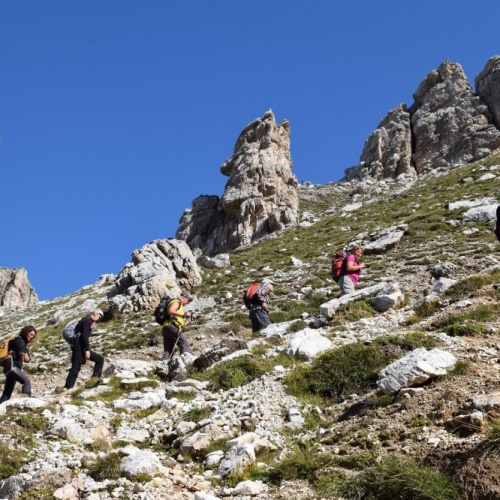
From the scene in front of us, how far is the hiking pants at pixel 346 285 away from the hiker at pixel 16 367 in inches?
407

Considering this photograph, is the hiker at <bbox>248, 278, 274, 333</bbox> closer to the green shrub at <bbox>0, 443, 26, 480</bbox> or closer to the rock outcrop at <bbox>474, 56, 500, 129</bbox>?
the green shrub at <bbox>0, 443, 26, 480</bbox>

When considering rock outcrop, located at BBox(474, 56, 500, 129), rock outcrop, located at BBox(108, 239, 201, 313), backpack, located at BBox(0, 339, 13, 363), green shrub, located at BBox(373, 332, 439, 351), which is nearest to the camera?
green shrub, located at BBox(373, 332, 439, 351)

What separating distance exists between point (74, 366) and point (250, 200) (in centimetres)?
4243

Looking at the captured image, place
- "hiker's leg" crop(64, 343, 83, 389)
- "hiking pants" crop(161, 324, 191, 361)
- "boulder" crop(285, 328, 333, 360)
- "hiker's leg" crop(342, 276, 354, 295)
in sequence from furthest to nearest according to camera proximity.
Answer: "hiker's leg" crop(342, 276, 354, 295) → "hiking pants" crop(161, 324, 191, 361) → "hiker's leg" crop(64, 343, 83, 389) → "boulder" crop(285, 328, 333, 360)

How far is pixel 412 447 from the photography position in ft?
22.5

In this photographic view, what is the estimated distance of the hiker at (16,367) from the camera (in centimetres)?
1305

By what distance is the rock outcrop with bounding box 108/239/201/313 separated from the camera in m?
29.2

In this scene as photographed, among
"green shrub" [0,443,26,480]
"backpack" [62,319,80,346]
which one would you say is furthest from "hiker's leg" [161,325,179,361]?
"green shrub" [0,443,26,480]

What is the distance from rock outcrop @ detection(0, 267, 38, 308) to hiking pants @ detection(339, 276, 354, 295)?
79.6 meters

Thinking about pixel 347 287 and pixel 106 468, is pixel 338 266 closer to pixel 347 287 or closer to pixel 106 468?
pixel 347 287

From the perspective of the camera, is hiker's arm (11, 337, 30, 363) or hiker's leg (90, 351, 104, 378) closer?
hiker's arm (11, 337, 30, 363)

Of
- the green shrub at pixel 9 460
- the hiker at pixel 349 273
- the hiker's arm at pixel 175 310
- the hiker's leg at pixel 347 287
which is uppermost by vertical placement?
the hiker at pixel 349 273

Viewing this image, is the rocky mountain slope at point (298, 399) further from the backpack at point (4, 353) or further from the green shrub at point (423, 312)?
the backpack at point (4, 353)

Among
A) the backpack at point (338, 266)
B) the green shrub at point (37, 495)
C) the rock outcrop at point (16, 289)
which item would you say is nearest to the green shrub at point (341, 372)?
the green shrub at point (37, 495)
